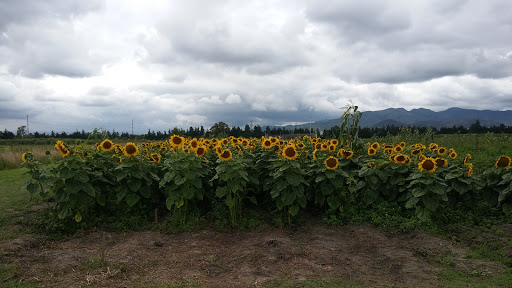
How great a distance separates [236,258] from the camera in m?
5.11

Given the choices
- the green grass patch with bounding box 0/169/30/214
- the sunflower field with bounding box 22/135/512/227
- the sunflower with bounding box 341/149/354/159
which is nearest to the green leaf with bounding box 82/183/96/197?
the sunflower field with bounding box 22/135/512/227

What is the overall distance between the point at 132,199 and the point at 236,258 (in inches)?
94.8

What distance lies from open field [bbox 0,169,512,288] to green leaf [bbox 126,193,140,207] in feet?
1.70

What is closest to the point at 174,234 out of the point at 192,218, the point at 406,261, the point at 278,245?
the point at 192,218

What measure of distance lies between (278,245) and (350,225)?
5.34 feet

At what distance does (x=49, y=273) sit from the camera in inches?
180

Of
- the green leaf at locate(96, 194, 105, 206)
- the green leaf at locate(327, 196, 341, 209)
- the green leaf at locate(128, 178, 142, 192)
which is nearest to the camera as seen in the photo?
the green leaf at locate(128, 178, 142, 192)

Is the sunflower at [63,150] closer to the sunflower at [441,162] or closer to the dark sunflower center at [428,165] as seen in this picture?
the dark sunflower center at [428,165]

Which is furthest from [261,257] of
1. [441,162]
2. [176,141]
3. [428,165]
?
[441,162]

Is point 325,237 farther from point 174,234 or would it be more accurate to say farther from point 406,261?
point 174,234

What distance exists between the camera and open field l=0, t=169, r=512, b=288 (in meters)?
4.37

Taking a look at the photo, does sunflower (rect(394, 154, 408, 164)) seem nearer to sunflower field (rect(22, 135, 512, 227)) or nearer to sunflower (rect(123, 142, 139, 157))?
sunflower field (rect(22, 135, 512, 227))

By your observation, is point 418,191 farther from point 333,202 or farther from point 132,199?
point 132,199

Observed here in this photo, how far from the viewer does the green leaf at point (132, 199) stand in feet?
20.9
